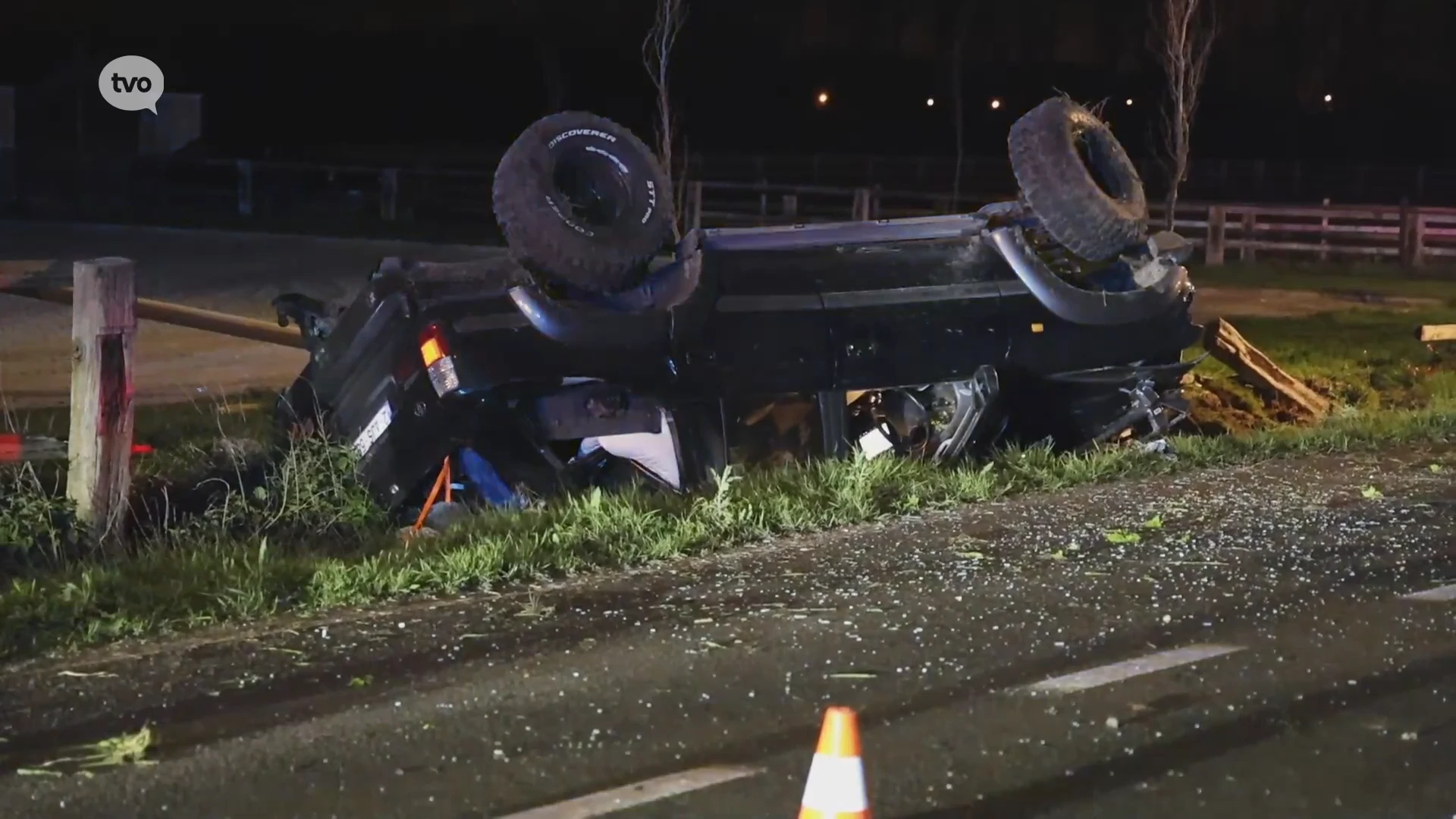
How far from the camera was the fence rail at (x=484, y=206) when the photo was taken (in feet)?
86.3

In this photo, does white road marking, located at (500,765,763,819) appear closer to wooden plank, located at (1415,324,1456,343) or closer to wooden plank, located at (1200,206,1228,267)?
wooden plank, located at (1415,324,1456,343)

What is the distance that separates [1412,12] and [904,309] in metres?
44.1

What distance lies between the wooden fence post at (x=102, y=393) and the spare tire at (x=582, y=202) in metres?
1.72

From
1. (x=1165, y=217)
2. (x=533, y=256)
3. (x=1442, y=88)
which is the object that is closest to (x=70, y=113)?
(x=1165, y=217)

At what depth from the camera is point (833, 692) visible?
5.30m

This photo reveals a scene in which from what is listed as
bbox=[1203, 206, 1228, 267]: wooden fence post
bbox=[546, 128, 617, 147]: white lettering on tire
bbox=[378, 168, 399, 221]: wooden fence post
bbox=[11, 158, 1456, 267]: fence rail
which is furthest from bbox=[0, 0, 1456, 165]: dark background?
bbox=[546, 128, 617, 147]: white lettering on tire

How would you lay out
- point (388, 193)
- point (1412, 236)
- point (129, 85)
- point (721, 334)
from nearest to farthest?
point (721, 334) → point (1412, 236) → point (388, 193) → point (129, 85)

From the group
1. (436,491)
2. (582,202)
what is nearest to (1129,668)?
(436,491)

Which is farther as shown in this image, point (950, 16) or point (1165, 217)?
point (950, 16)

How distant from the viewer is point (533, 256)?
798 centimetres

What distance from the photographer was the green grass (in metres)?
6.10

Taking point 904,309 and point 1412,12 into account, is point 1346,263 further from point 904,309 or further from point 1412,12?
point 1412,12

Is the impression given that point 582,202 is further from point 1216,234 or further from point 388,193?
point 388,193

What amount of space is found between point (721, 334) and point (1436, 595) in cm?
329
